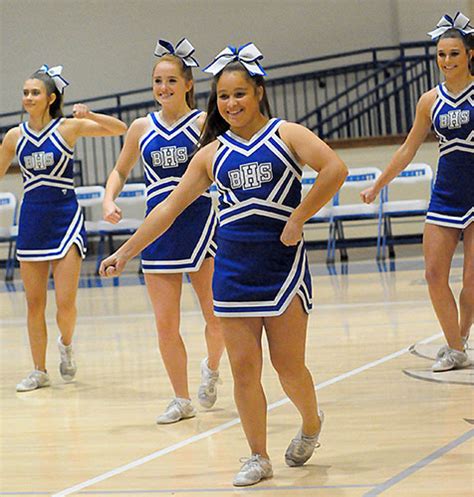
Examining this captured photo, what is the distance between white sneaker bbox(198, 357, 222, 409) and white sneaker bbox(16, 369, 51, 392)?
1.30 meters

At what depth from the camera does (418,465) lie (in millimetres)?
4168

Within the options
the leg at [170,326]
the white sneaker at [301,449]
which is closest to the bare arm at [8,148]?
the leg at [170,326]

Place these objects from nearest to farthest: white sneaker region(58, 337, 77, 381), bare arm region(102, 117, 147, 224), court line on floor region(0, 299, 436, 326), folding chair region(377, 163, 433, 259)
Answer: bare arm region(102, 117, 147, 224) → white sneaker region(58, 337, 77, 381) → court line on floor region(0, 299, 436, 326) → folding chair region(377, 163, 433, 259)

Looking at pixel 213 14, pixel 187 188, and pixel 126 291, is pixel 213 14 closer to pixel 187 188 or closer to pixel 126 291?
pixel 126 291

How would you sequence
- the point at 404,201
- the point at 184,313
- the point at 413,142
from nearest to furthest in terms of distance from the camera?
1. the point at 413,142
2. the point at 184,313
3. the point at 404,201

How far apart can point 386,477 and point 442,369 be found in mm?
2015

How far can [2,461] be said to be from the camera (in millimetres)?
4754

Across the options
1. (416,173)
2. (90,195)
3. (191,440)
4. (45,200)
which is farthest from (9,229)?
(191,440)

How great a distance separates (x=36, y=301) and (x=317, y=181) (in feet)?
9.79

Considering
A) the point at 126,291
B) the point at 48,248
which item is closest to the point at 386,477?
the point at 48,248

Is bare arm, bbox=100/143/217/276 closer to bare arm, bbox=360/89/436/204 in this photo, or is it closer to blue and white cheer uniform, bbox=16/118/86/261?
bare arm, bbox=360/89/436/204

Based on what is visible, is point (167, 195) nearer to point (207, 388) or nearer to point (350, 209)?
point (207, 388)

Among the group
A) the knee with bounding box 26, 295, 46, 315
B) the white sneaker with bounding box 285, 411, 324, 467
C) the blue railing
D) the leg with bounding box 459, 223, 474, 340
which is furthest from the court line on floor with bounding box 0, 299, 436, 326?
the blue railing

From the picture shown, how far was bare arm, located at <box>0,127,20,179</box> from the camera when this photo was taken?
21.3 ft
